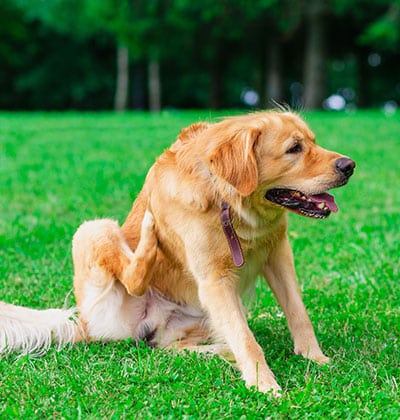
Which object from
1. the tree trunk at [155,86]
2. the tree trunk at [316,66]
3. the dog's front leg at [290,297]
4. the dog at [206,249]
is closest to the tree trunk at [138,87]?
the tree trunk at [155,86]

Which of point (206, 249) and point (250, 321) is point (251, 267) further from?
point (250, 321)

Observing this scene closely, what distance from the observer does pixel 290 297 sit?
4.04 meters

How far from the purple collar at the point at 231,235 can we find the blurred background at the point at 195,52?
16204mm

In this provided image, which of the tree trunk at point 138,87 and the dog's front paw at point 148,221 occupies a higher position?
the dog's front paw at point 148,221

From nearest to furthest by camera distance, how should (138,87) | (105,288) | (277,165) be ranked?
(277,165) < (105,288) < (138,87)

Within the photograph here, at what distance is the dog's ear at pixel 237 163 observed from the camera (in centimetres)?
353

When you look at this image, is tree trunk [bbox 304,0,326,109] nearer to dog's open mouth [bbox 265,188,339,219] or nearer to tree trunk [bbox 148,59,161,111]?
tree trunk [bbox 148,59,161,111]

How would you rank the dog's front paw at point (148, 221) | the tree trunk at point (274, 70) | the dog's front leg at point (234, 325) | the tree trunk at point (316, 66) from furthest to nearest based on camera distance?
the tree trunk at point (274, 70), the tree trunk at point (316, 66), the dog's front paw at point (148, 221), the dog's front leg at point (234, 325)

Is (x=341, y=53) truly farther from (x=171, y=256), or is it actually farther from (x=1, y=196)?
(x=171, y=256)

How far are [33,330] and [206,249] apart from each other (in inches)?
43.8

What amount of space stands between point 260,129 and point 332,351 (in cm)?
131

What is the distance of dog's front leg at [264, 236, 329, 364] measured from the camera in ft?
12.9

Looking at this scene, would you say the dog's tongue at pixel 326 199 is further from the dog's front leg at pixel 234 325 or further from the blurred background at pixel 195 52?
the blurred background at pixel 195 52

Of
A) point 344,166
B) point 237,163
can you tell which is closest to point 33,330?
point 237,163
